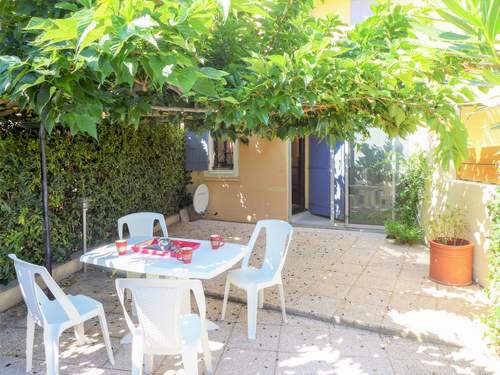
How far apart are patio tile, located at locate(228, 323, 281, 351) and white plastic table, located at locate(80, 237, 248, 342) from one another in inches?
10.2

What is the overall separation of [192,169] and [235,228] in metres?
1.93

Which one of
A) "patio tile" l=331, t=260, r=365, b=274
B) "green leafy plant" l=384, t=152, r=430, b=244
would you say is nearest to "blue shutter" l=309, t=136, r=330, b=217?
"green leafy plant" l=384, t=152, r=430, b=244

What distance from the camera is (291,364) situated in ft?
10.4

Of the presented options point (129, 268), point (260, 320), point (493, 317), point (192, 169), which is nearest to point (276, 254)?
point (260, 320)

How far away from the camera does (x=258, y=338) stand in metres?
3.63

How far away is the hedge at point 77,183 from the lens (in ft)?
14.3

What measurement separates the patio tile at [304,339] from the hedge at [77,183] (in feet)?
→ 11.1

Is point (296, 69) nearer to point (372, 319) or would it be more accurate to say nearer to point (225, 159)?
point (372, 319)

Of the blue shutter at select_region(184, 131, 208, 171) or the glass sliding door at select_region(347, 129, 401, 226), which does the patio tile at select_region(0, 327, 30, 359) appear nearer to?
the blue shutter at select_region(184, 131, 208, 171)

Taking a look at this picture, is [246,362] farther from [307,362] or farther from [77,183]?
[77,183]

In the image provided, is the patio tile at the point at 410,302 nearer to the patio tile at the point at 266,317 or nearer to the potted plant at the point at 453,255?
the potted plant at the point at 453,255

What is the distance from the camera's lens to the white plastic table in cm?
325

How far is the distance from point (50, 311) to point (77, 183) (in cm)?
283

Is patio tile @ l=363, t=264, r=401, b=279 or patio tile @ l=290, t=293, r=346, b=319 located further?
patio tile @ l=363, t=264, r=401, b=279
